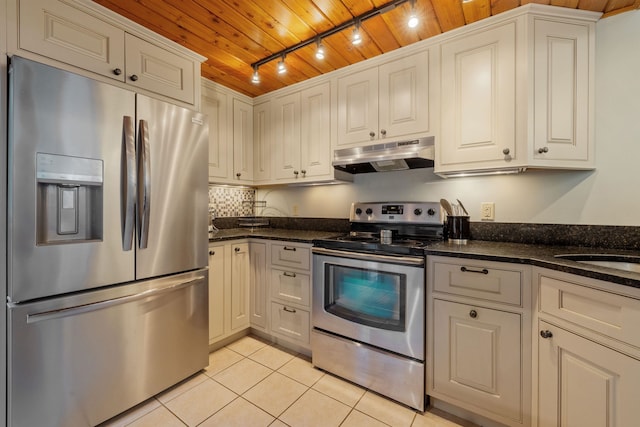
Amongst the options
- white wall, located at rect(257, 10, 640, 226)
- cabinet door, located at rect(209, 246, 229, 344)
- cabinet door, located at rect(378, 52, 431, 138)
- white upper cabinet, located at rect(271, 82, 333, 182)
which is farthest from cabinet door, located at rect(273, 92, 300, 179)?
white wall, located at rect(257, 10, 640, 226)

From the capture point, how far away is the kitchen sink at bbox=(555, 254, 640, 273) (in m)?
1.37

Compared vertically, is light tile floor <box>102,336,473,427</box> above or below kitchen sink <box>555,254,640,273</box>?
below

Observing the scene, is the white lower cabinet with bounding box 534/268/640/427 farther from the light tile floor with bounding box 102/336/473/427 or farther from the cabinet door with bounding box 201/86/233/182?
the cabinet door with bounding box 201/86/233/182

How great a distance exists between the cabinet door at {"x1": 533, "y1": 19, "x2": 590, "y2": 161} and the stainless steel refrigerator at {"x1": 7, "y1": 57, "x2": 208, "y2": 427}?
6.87 feet

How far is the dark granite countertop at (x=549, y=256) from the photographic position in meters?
0.99

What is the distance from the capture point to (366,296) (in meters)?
1.79

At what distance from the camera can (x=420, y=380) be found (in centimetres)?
156

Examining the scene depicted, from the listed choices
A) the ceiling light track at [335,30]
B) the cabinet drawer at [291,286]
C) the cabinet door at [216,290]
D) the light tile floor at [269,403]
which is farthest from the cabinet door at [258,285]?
the ceiling light track at [335,30]

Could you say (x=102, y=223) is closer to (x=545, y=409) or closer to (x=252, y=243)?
(x=252, y=243)

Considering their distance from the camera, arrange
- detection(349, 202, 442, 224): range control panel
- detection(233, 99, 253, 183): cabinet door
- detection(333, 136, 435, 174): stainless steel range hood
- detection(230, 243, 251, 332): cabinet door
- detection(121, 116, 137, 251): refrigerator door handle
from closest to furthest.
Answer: detection(121, 116, 137, 251): refrigerator door handle < detection(333, 136, 435, 174): stainless steel range hood < detection(349, 202, 442, 224): range control panel < detection(230, 243, 251, 332): cabinet door < detection(233, 99, 253, 183): cabinet door

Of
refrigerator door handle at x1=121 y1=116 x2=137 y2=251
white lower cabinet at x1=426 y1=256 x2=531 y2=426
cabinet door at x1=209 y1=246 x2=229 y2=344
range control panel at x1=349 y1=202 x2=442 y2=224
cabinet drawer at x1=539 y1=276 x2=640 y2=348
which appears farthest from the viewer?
cabinet door at x1=209 y1=246 x2=229 y2=344

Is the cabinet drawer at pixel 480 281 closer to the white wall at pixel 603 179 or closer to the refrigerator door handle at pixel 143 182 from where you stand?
the white wall at pixel 603 179

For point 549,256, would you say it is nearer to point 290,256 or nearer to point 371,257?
point 371,257

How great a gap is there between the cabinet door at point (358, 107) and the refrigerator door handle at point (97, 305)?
1.60 metres
